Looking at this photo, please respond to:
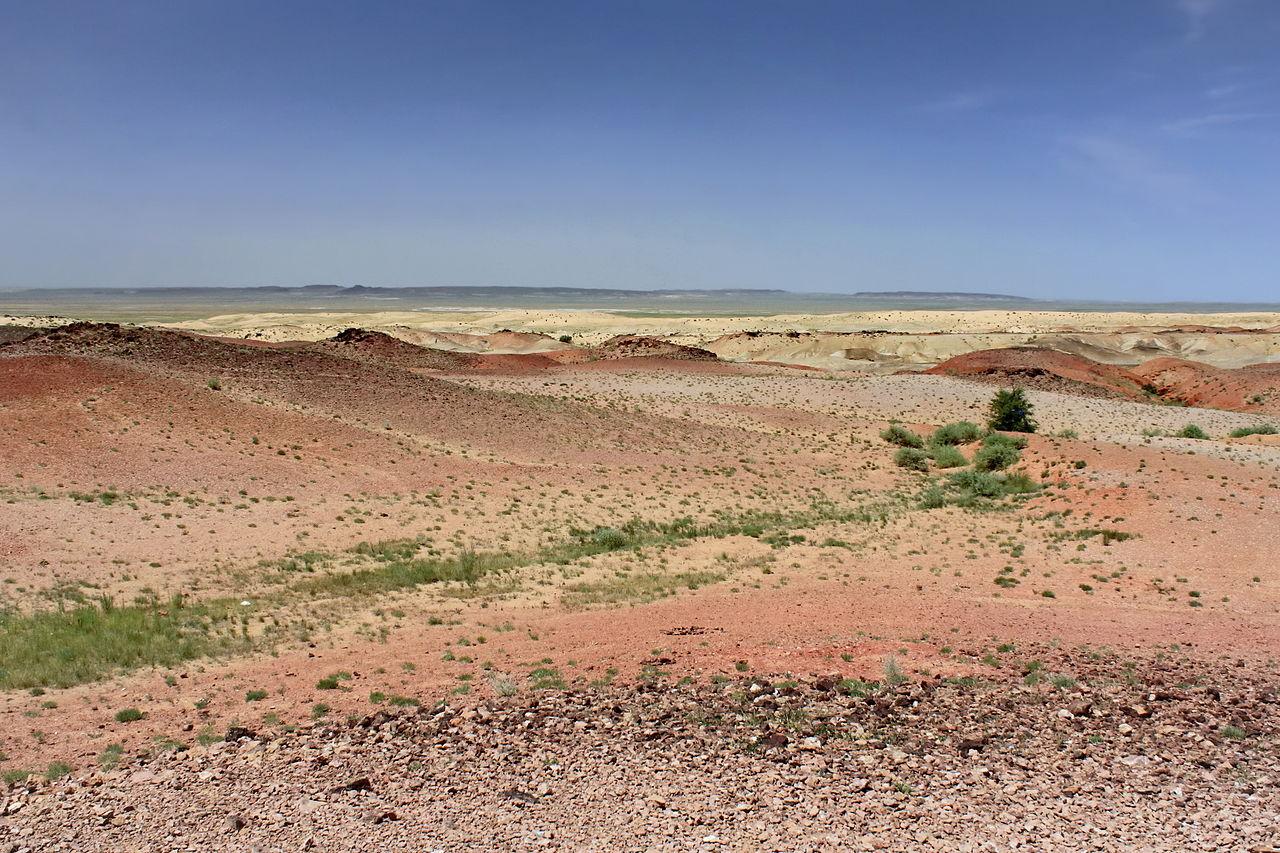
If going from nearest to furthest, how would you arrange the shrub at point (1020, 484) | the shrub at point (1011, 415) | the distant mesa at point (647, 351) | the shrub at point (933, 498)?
the shrub at point (933, 498) < the shrub at point (1020, 484) < the shrub at point (1011, 415) < the distant mesa at point (647, 351)

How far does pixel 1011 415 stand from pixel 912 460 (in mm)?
7831

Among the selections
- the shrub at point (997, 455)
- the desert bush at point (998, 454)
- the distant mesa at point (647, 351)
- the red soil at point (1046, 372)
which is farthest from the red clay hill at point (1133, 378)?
the shrub at point (997, 455)

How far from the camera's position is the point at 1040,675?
9188mm

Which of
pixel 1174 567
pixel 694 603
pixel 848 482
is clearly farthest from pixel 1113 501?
pixel 694 603

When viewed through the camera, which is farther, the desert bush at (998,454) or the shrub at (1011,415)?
the shrub at (1011,415)

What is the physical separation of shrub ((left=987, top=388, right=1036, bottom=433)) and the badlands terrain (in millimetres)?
3708

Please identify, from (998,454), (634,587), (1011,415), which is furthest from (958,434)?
(634,587)

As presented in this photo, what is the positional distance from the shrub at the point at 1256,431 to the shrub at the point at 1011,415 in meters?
6.20

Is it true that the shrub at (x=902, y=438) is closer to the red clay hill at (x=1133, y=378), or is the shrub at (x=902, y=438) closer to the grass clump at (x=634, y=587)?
the red clay hill at (x=1133, y=378)

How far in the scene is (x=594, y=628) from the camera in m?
11.4

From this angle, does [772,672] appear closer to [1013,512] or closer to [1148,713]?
[1148,713]

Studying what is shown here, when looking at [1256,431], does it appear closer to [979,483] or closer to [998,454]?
[998,454]

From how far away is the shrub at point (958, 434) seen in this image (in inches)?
1177

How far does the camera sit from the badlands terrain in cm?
684
